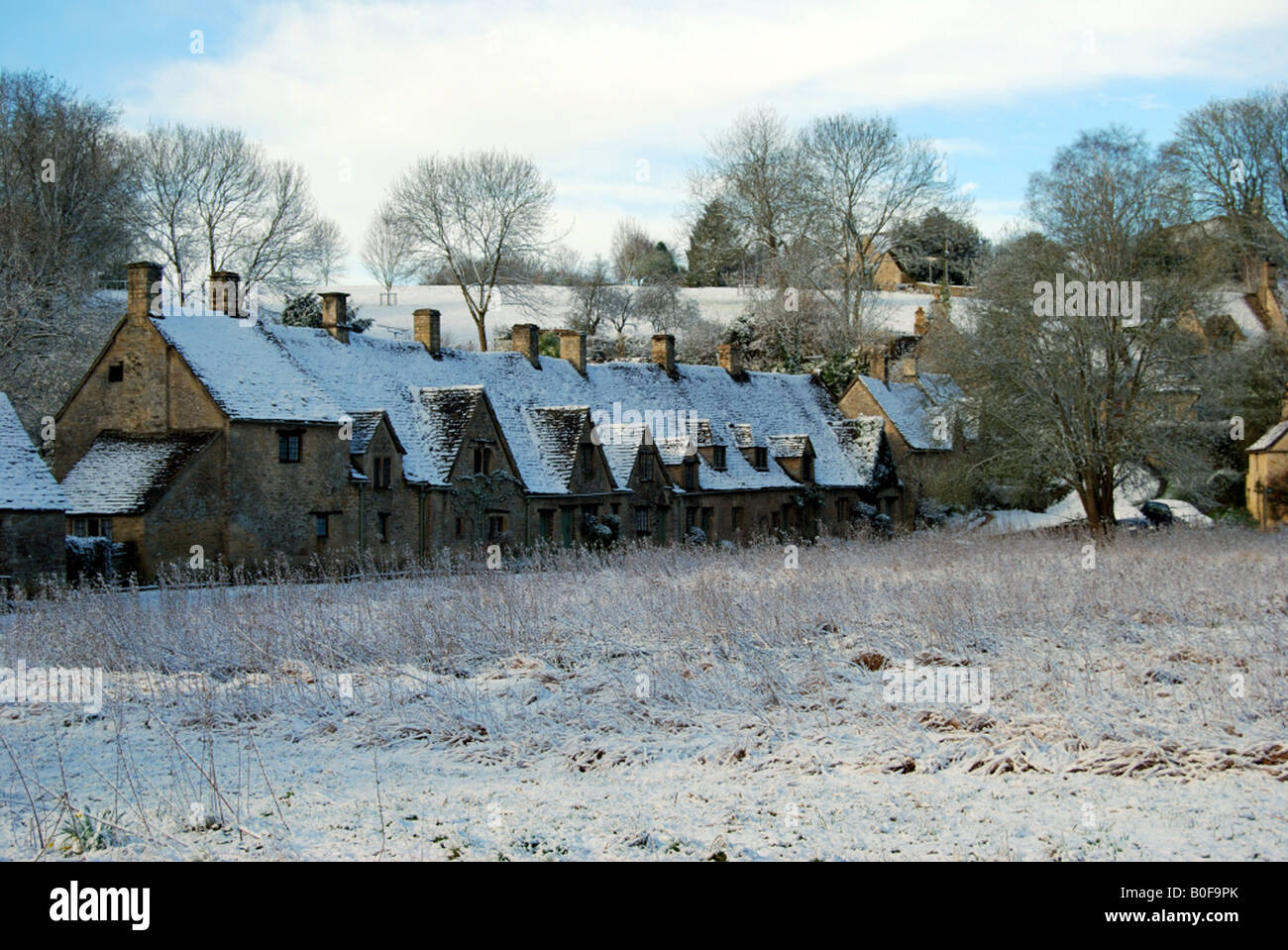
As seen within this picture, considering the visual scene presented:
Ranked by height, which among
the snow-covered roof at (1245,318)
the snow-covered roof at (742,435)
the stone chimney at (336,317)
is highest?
the snow-covered roof at (1245,318)

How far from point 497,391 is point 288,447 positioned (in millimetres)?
10417

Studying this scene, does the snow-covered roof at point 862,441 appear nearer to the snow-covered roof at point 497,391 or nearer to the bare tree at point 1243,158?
the snow-covered roof at point 497,391

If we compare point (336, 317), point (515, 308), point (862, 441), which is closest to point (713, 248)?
point (515, 308)

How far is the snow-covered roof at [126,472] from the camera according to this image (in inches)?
1163

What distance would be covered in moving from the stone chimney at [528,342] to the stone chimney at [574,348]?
1.56 metres

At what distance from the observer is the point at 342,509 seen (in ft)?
109

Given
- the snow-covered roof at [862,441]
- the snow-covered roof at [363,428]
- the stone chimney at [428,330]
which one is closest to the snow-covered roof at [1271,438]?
the snow-covered roof at [862,441]

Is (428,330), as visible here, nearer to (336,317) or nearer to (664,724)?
(336,317)

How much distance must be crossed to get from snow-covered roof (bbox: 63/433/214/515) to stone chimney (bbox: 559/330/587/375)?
1763 centimetres

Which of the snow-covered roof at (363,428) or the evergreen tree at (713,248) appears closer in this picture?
the snow-covered roof at (363,428)

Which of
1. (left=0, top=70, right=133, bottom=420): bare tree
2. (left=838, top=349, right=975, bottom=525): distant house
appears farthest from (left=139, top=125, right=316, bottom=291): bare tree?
(left=838, top=349, right=975, bottom=525): distant house

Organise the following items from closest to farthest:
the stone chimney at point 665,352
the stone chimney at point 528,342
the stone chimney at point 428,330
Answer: the stone chimney at point 428,330, the stone chimney at point 528,342, the stone chimney at point 665,352

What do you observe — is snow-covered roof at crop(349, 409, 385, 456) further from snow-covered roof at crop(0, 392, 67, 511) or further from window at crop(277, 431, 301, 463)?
snow-covered roof at crop(0, 392, 67, 511)
